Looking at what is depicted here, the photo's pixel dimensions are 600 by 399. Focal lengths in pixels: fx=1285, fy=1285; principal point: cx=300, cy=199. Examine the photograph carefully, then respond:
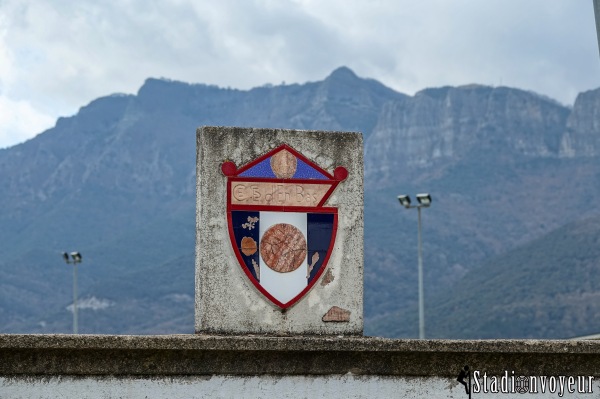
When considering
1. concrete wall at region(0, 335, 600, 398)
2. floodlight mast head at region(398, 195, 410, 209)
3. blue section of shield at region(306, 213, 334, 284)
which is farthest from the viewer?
floodlight mast head at region(398, 195, 410, 209)

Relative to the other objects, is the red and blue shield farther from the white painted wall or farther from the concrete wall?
the white painted wall

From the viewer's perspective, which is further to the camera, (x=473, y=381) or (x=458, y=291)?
(x=458, y=291)

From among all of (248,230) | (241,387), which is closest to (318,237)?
(248,230)

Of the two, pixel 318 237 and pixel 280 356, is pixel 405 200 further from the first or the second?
Result: pixel 280 356

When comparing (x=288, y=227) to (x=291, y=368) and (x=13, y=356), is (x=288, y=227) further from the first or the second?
(x=13, y=356)

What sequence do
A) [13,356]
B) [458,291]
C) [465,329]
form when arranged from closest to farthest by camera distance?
[13,356] < [465,329] < [458,291]

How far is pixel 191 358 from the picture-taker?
728 centimetres

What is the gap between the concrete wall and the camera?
710 cm

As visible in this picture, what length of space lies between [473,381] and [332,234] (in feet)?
4.25

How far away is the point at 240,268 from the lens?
7930mm

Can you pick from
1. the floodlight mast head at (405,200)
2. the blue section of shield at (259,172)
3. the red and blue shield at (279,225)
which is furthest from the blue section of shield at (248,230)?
the floodlight mast head at (405,200)

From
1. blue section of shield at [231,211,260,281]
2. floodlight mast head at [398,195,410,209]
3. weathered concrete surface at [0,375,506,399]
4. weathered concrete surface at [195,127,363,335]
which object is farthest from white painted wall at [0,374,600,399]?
floodlight mast head at [398,195,410,209]

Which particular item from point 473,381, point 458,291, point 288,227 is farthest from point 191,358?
point 458,291

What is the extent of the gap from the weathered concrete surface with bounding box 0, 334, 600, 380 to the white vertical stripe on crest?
0.46m
